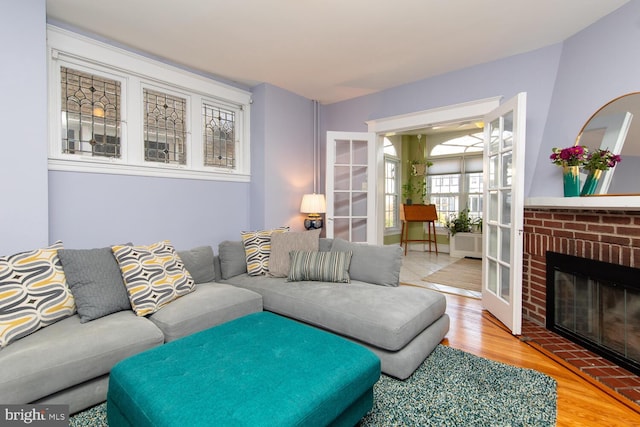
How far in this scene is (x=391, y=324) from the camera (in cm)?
195

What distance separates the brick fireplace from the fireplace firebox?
A: 2.4 inches

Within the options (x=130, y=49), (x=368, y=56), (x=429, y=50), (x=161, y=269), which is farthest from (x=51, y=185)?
(x=429, y=50)

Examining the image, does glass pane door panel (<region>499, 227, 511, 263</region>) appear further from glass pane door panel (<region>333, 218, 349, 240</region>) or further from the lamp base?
the lamp base

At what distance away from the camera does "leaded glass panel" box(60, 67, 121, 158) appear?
9.36 ft

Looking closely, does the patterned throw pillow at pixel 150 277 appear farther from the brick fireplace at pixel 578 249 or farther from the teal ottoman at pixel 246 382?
the brick fireplace at pixel 578 249

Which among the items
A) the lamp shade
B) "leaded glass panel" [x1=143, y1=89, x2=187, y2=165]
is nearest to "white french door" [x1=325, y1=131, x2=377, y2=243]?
the lamp shade

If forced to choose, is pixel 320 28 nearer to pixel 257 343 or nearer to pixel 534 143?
pixel 534 143

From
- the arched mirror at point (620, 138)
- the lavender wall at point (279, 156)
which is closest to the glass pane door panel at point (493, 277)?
the arched mirror at point (620, 138)

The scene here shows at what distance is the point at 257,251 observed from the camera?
10.3ft

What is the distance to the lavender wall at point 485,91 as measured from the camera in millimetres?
3082

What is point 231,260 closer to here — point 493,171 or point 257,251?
point 257,251

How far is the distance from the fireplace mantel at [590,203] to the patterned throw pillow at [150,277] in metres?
3.05

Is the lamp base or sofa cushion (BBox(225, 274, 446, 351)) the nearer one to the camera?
sofa cushion (BBox(225, 274, 446, 351))

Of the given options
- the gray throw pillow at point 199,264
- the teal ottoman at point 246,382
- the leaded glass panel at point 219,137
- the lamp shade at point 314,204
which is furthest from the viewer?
the lamp shade at point 314,204
